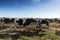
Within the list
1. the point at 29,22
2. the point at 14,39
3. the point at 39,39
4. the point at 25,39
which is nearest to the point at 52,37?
the point at 39,39

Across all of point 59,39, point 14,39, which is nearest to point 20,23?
point 14,39

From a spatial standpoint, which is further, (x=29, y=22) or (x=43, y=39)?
(x=29, y=22)

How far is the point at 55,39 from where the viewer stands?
2567 centimetres

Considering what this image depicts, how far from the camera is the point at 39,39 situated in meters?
25.6

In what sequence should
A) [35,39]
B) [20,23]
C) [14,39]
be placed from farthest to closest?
[20,23] < [14,39] < [35,39]

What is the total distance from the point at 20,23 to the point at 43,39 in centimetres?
2507

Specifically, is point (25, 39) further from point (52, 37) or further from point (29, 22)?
point (29, 22)

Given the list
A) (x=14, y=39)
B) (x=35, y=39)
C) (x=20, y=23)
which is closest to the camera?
(x=35, y=39)

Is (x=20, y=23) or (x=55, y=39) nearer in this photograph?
(x=55, y=39)

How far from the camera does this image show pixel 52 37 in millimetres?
27000

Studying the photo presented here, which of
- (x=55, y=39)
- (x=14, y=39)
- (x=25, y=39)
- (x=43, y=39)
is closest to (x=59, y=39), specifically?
(x=55, y=39)

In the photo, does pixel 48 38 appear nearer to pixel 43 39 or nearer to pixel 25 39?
pixel 43 39

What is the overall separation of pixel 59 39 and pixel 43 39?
249 cm

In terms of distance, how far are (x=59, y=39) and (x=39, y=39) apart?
313cm
